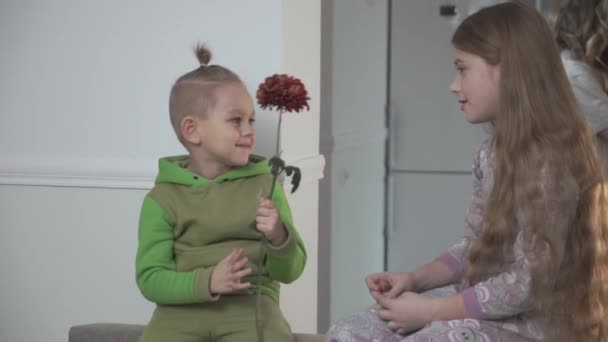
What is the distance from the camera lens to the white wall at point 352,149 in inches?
148

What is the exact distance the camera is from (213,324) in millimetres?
2059

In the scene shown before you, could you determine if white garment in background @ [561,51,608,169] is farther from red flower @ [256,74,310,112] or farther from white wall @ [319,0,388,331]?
red flower @ [256,74,310,112]

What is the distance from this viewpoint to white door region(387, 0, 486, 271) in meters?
4.54

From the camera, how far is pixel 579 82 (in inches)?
108

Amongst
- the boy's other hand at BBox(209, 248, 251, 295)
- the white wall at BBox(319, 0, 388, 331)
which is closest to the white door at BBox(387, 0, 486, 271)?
the white wall at BBox(319, 0, 388, 331)

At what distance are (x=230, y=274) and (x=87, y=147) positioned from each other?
800 mm

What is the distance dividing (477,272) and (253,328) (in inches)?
18.9

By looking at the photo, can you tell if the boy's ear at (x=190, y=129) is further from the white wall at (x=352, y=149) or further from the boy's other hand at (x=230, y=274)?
the white wall at (x=352, y=149)

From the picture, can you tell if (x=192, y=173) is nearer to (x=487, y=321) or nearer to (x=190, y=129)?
(x=190, y=129)

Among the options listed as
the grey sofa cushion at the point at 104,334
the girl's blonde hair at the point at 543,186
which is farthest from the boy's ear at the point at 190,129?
the girl's blonde hair at the point at 543,186

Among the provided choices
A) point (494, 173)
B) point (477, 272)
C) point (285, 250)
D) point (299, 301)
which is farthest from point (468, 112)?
point (299, 301)

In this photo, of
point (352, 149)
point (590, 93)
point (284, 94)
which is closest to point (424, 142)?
point (352, 149)

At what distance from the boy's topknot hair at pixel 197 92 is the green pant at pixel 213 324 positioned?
14.3 inches

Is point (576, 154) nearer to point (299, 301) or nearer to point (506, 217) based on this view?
point (506, 217)
